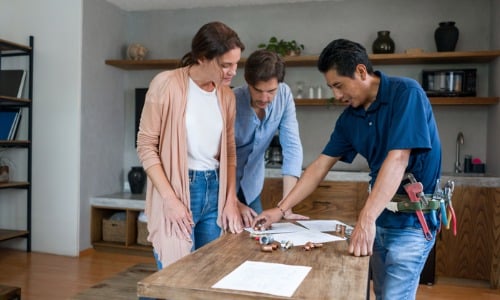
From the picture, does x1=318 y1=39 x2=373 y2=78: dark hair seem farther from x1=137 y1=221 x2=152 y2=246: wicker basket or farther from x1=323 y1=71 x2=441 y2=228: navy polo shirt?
x1=137 y1=221 x2=152 y2=246: wicker basket

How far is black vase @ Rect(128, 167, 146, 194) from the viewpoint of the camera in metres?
4.91

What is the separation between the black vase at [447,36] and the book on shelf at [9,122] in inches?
148

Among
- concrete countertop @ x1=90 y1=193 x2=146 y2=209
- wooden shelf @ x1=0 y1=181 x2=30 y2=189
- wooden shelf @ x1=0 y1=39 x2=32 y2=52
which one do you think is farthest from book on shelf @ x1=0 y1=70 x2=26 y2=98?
concrete countertop @ x1=90 y1=193 x2=146 y2=209

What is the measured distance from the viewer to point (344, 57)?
154 centimetres

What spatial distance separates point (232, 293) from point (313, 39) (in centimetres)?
392

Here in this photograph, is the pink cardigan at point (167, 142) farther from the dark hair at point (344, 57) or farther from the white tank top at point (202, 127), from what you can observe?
the dark hair at point (344, 57)

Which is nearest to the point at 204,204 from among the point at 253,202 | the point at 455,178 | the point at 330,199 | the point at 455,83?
the point at 253,202

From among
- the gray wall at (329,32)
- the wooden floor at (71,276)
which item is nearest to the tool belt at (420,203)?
the wooden floor at (71,276)

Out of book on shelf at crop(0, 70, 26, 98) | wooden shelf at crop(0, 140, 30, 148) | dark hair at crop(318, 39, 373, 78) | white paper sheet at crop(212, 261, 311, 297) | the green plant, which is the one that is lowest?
white paper sheet at crop(212, 261, 311, 297)

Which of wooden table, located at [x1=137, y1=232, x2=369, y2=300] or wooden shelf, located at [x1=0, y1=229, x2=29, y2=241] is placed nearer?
wooden table, located at [x1=137, y1=232, x2=369, y2=300]

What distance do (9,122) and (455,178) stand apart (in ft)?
12.4

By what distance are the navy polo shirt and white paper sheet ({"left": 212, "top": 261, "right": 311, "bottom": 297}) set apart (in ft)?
1.68

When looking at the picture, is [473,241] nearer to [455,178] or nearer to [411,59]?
[455,178]

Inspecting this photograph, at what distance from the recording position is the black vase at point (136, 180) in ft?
16.1
